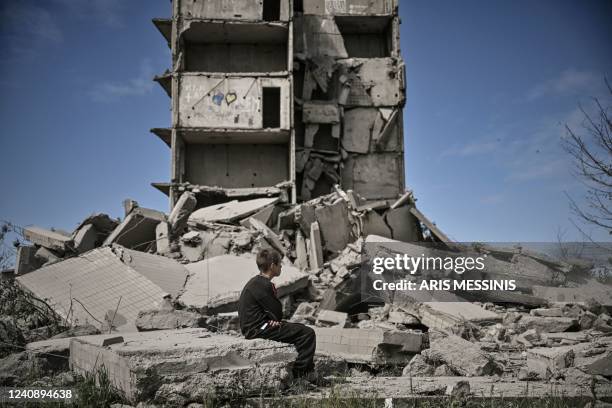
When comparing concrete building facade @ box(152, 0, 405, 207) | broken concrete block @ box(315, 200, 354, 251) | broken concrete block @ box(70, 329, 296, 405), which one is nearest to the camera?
broken concrete block @ box(70, 329, 296, 405)

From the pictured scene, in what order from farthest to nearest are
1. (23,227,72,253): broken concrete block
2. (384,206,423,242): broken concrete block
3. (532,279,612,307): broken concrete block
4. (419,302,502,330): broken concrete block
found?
1. (384,206,423,242): broken concrete block
2. (23,227,72,253): broken concrete block
3. (532,279,612,307): broken concrete block
4. (419,302,502,330): broken concrete block

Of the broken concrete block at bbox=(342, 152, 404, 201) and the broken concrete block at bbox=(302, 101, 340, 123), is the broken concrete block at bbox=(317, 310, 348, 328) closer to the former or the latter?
the broken concrete block at bbox=(342, 152, 404, 201)

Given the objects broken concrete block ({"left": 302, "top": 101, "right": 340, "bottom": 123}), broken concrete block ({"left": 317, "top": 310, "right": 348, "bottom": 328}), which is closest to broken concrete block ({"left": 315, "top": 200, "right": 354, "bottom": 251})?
broken concrete block ({"left": 317, "top": 310, "right": 348, "bottom": 328})

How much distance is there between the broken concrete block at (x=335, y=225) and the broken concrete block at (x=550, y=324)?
4.92m

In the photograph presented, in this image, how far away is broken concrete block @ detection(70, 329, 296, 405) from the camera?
359 cm

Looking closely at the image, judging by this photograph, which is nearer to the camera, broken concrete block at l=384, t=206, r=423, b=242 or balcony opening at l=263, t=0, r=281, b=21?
broken concrete block at l=384, t=206, r=423, b=242

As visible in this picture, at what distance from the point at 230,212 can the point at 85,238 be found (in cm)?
339

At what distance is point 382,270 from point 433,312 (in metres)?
1.77

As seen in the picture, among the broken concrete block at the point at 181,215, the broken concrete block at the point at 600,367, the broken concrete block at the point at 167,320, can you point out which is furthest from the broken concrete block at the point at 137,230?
the broken concrete block at the point at 600,367

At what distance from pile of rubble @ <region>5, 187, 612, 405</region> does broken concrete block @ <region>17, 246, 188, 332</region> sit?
2cm

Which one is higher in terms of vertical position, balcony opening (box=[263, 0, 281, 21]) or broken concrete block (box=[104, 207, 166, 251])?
balcony opening (box=[263, 0, 281, 21])

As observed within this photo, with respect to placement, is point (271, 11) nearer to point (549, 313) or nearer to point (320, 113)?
point (320, 113)

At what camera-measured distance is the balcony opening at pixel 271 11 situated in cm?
1672

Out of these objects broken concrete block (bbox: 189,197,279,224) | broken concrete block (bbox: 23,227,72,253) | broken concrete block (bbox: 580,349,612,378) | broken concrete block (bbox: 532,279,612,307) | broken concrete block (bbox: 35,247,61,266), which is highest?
broken concrete block (bbox: 189,197,279,224)
